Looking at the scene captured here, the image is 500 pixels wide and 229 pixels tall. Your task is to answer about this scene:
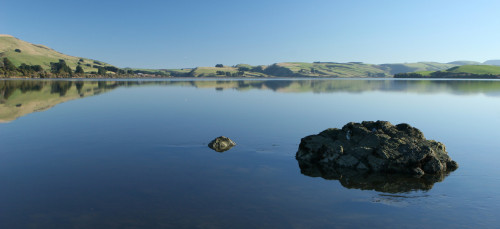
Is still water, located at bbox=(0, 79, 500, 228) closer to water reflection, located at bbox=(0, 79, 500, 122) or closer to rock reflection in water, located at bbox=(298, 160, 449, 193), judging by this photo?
rock reflection in water, located at bbox=(298, 160, 449, 193)

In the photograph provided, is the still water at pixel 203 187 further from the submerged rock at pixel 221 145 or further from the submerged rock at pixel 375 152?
Result: the submerged rock at pixel 375 152

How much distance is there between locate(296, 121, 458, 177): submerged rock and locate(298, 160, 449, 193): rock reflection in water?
11.4 inches

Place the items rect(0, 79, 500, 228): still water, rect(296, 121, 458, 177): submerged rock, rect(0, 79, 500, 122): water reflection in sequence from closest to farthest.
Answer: rect(0, 79, 500, 228): still water
rect(296, 121, 458, 177): submerged rock
rect(0, 79, 500, 122): water reflection

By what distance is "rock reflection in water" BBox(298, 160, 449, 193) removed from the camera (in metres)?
18.1

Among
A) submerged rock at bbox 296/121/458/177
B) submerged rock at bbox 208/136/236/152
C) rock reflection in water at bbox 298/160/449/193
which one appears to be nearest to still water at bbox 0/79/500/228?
rock reflection in water at bbox 298/160/449/193

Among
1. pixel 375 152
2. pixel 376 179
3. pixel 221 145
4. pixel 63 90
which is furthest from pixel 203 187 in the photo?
pixel 63 90

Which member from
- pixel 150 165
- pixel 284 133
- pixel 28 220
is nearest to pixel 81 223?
pixel 28 220

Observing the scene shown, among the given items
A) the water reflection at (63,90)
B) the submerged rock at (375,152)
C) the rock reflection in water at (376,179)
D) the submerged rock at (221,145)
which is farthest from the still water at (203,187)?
the water reflection at (63,90)

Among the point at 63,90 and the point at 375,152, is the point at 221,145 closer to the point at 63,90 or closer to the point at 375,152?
the point at 375,152

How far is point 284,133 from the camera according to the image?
3297cm

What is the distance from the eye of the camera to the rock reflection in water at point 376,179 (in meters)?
18.1

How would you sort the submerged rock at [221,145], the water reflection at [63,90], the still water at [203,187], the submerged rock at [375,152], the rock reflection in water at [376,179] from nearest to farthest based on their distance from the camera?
the still water at [203,187]
the rock reflection in water at [376,179]
the submerged rock at [375,152]
the submerged rock at [221,145]
the water reflection at [63,90]

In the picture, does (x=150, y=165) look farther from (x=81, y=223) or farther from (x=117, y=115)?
(x=117, y=115)

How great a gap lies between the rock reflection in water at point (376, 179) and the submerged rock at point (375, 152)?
11.4 inches
